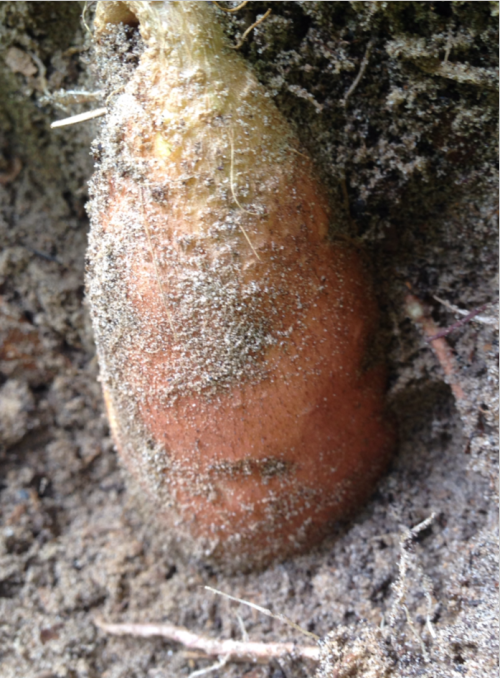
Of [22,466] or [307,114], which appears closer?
[307,114]

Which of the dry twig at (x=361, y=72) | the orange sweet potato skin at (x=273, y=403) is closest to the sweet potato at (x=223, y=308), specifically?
the orange sweet potato skin at (x=273, y=403)

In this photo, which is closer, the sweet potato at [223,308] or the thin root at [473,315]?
the sweet potato at [223,308]

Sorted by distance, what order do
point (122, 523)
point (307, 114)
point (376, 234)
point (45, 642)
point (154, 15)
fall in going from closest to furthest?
point (154, 15), point (307, 114), point (376, 234), point (45, 642), point (122, 523)

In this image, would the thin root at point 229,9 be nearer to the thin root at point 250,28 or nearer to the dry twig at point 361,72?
the thin root at point 250,28

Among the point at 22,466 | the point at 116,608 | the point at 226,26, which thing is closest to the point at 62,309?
the point at 22,466

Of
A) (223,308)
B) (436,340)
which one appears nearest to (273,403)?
(223,308)

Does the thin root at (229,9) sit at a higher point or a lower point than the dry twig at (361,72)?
higher

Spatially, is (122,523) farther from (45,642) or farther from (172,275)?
(172,275)
